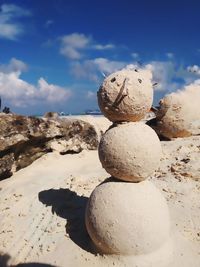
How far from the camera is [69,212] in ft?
18.3

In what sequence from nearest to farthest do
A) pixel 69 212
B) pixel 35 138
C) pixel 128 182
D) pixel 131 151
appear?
pixel 131 151 → pixel 128 182 → pixel 69 212 → pixel 35 138

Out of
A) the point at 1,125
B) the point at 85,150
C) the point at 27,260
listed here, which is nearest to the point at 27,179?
the point at 1,125

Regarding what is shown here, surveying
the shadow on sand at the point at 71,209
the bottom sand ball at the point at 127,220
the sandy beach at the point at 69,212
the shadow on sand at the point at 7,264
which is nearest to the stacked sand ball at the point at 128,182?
the bottom sand ball at the point at 127,220

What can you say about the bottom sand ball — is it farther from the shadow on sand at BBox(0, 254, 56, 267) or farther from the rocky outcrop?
the rocky outcrop

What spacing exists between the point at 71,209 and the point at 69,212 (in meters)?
0.09

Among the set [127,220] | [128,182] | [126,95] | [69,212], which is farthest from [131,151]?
[69,212]

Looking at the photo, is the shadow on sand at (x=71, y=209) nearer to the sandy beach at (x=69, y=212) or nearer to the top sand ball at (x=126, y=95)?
the sandy beach at (x=69, y=212)

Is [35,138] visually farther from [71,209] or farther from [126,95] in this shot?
[126,95]

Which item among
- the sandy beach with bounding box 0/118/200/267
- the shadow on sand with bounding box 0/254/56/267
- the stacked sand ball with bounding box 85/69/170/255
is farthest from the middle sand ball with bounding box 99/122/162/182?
the shadow on sand with bounding box 0/254/56/267

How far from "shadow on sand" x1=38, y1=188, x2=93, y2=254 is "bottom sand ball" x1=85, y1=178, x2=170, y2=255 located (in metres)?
0.41

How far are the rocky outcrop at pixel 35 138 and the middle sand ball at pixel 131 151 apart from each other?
3.68 m

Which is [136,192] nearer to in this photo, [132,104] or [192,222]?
[132,104]

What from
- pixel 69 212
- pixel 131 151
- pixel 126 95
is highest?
pixel 126 95

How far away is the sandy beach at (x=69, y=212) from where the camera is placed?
4477mm
